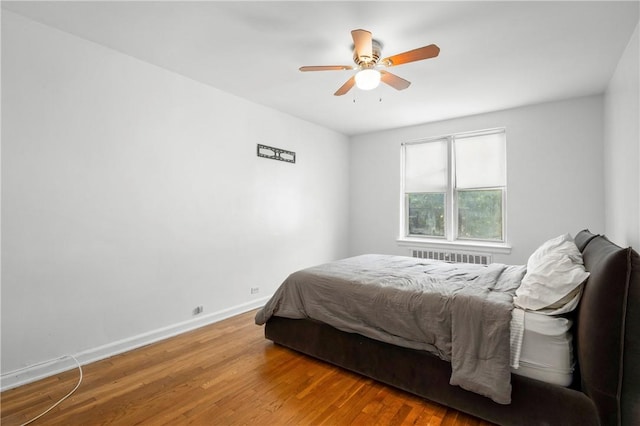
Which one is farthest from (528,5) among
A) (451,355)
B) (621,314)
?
(451,355)

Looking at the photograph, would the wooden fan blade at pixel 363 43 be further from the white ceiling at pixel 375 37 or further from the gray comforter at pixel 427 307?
the gray comforter at pixel 427 307

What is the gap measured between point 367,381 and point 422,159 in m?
3.67

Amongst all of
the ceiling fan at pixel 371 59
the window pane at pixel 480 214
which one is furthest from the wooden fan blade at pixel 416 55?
the window pane at pixel 480 214

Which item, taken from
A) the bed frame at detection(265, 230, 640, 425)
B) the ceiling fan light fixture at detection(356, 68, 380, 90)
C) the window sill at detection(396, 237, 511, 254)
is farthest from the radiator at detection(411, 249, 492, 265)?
the ceiling fan light fixture at detection(356, 68, 380, 90)

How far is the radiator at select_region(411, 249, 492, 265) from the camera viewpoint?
4184 mm

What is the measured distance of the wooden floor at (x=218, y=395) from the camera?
1823 mm

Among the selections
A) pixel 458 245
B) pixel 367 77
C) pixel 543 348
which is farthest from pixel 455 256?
pixel 367 77

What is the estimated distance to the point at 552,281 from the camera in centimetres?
174

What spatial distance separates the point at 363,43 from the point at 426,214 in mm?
3360

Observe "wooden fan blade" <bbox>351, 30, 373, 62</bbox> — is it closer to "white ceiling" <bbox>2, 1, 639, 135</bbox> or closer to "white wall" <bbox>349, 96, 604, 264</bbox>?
"white ceiling" <bbox>2, 1, 639, 135</bbox>

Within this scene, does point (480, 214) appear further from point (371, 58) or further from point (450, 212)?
point (371, 58)

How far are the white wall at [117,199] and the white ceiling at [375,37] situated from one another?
0.98 ft

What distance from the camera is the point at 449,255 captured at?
14.6 ft

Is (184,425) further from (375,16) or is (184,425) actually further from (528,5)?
(528,5)
